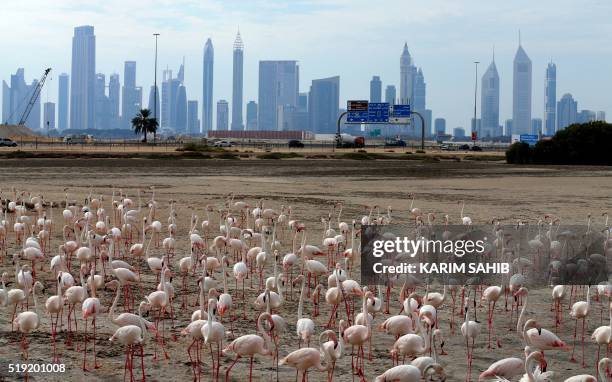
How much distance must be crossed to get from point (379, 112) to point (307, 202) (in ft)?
311

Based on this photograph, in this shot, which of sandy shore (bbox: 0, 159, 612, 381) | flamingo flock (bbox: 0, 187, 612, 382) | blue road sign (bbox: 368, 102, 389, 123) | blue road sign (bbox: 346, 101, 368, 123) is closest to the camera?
flamingo flock (bbox: 0, 187, 612, 382)

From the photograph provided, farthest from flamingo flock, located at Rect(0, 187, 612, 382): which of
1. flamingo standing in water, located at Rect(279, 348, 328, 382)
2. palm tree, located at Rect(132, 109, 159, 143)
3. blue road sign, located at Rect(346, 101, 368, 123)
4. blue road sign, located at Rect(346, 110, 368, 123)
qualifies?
palm tree, located at Rect(132, 109, 159, 143)

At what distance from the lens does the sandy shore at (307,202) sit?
10328 millimetres

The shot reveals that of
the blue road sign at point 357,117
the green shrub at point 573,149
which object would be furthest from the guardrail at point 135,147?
the green shrub at point 573,149

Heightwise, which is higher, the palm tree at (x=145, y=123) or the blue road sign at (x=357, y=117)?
the blue road sign at (x=357, y=117)

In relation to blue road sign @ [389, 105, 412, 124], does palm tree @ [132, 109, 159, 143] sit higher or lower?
lower

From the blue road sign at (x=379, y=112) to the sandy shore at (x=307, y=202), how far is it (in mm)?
69141

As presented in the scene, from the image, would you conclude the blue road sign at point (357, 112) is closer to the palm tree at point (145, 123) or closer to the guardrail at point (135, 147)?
the guardrail at point (135, 147)

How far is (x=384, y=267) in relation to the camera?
46.6 ft

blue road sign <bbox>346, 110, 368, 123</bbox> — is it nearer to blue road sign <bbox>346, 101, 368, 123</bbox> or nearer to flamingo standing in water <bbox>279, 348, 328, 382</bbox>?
blue road sign <bbox>346, 101, 368, 123</bbox>

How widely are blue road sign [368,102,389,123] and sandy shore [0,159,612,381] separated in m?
69.1

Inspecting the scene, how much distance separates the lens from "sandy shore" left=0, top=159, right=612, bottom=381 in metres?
10.3

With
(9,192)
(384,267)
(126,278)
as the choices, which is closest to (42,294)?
(126,278)

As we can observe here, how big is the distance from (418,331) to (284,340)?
192 cm
